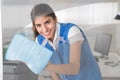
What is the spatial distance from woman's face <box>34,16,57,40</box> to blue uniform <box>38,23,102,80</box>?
0.20ft

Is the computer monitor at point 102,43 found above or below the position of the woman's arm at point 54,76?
above

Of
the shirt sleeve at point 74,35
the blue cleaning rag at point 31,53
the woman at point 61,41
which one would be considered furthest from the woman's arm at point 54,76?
the shirt sleeve at point 74,35

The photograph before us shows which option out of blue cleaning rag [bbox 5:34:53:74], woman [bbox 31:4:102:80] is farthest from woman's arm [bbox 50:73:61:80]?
blue cleaning rag [bbox 5:34:53:74]

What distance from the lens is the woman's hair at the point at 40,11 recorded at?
1183mm

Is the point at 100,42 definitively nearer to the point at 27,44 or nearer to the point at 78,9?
the point at 78,9

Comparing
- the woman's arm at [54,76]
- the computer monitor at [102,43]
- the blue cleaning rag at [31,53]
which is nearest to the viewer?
the blue cleaning rag at [31,53]

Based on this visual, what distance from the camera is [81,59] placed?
50.3 inches

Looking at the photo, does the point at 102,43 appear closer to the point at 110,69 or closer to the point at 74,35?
the point at 110,69

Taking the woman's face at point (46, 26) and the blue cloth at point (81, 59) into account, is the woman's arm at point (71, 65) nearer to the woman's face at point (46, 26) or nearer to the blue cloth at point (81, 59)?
the blue cloth at point (81, 59)

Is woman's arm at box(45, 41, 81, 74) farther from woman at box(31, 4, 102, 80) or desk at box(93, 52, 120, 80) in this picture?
desk at box(93, 52, 120, 80)

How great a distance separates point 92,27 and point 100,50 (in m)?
0.16

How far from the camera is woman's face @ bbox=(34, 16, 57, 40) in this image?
1164mm

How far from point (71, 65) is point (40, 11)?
1.10 feet

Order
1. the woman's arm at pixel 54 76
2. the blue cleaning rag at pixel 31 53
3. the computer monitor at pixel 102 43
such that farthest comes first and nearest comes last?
the computer monitor at pixel 102 43
the woman's arm at pixel 54 76
the blue cleaning rag at pixel 31 53
